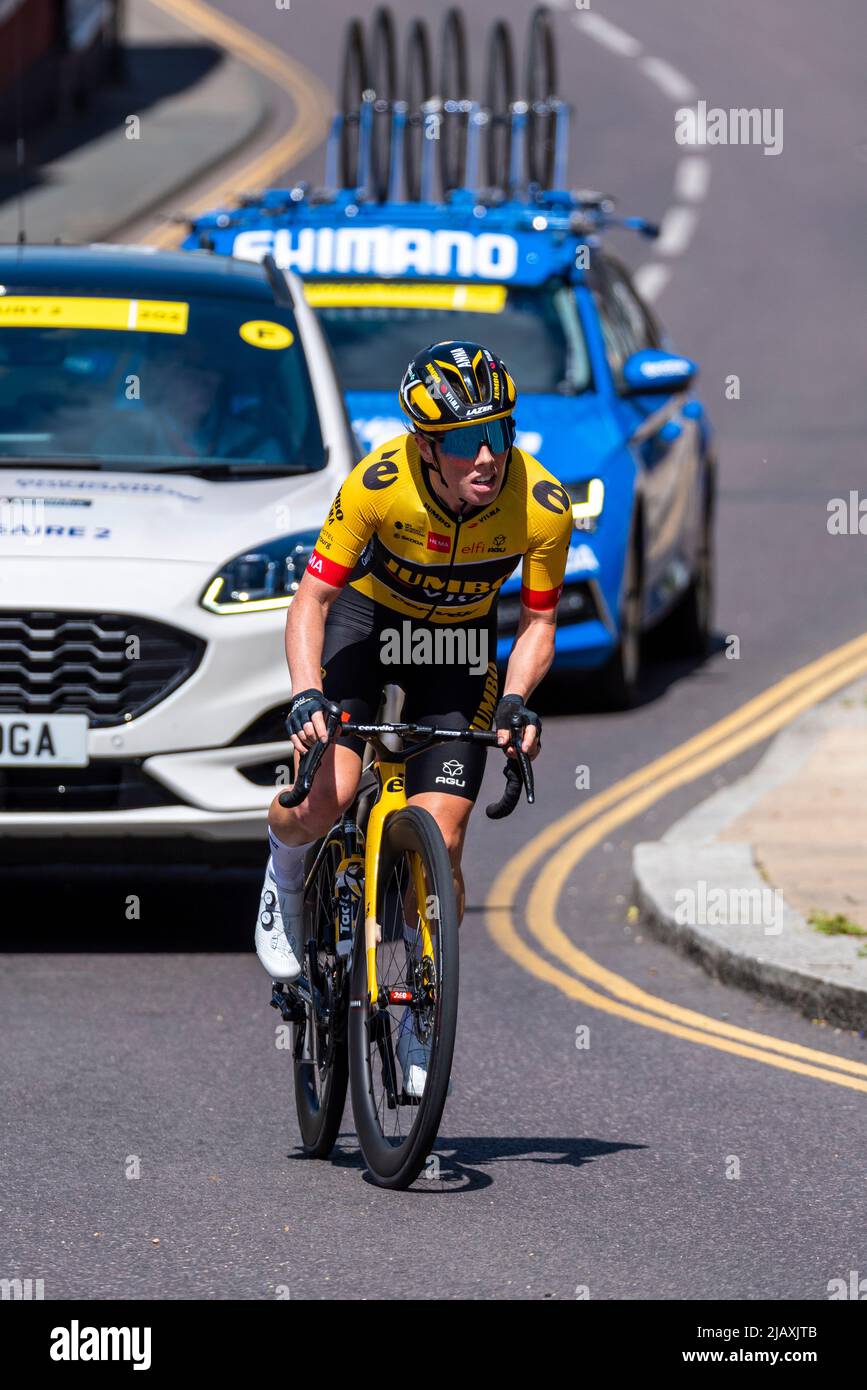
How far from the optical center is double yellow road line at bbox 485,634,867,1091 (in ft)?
26.3

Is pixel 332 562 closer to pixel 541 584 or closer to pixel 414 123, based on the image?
pixel 541 584

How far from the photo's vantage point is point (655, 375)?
12328 mm

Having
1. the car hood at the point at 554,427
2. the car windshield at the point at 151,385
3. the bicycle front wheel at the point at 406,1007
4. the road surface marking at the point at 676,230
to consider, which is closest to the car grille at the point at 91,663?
the car windshield at the point at 151,385

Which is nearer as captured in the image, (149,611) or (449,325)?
(149,611)

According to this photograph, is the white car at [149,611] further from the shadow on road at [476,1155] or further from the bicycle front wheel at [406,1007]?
the bicycle front wheel at [406,1007]

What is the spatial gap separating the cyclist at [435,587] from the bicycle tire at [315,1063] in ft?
0.27

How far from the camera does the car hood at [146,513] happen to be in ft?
28.6

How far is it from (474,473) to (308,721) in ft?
2.40

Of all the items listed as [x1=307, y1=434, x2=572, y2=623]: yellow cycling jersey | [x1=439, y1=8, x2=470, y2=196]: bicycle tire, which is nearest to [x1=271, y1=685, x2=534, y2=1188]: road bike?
[x1=307, y1=434, x2=572, y2=623]: yellow cycling jersey

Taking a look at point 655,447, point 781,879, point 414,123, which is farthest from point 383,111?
point 781,879

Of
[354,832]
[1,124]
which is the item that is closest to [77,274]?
[354,832]

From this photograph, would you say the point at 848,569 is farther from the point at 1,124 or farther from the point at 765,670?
the point at 1,124
